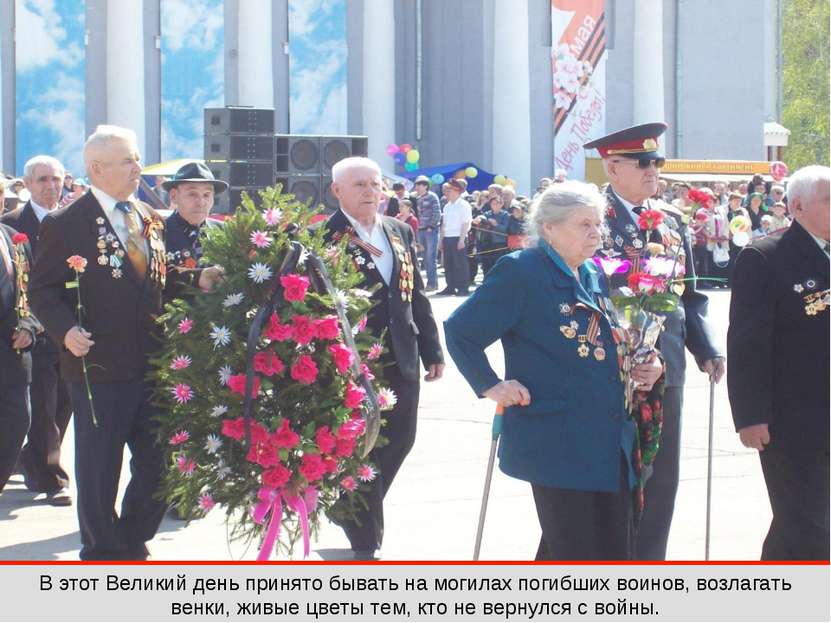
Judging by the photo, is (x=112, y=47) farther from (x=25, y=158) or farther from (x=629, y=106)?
(x=629, y=106)

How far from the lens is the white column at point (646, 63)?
147 ft

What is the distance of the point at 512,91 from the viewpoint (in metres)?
42.2

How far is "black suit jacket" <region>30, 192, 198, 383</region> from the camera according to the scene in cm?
619

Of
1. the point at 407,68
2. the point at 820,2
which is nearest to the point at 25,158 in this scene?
the point at 407,68

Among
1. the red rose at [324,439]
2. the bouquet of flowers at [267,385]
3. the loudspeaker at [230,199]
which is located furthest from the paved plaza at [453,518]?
the loudspeaker at [230,199]

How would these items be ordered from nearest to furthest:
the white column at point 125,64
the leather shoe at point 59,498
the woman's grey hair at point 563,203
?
1. the woman's grey hair at point 563,203
2. the leather shoe at point 59,498
3. the white column at point 125,64

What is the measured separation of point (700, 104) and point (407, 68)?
10607 mm

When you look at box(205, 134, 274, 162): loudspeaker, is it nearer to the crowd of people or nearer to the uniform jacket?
the crowd of people

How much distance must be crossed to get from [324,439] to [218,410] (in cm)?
42

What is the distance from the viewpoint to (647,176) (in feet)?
20.3

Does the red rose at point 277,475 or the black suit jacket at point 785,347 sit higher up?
the black suit jacket at point 785,347

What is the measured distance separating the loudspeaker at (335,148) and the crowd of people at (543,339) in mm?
7249

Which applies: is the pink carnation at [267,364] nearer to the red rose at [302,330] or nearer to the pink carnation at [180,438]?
the red rose at [302,330]

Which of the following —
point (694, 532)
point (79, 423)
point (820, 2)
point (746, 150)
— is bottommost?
point (694, 532)
